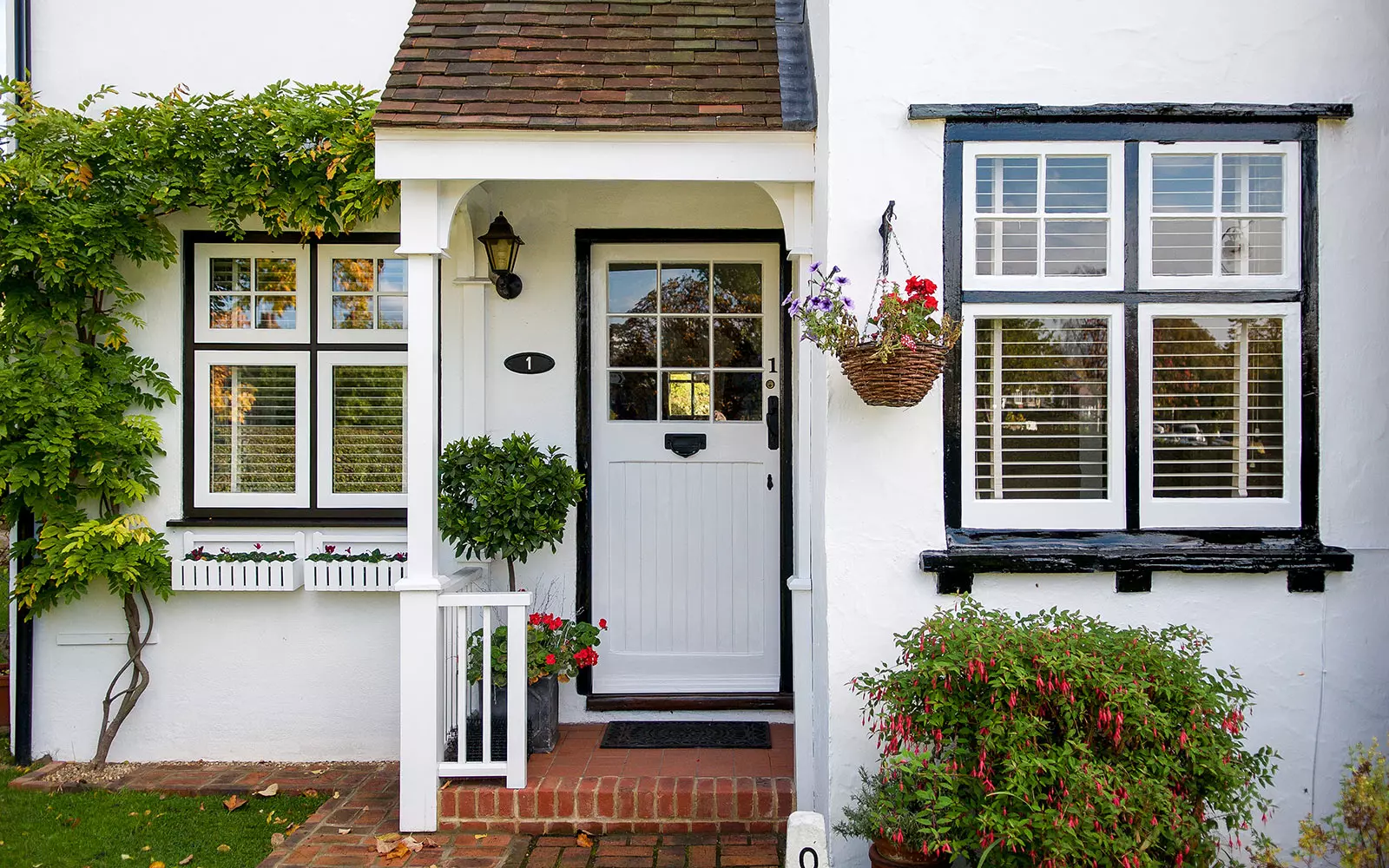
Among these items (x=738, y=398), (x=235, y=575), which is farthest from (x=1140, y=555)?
(x=235, y=575)

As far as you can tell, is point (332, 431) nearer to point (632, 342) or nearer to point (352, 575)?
point (352, 575)

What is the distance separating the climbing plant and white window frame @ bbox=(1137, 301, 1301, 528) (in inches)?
125

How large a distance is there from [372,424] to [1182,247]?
12.0 ft

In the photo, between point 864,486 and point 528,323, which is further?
point 528,323

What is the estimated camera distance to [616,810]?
359 centimetres

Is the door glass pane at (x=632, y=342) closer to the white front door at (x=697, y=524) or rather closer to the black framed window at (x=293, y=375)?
the white front door at (x=697, y=524)

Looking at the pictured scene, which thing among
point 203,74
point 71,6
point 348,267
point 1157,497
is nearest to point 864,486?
point 1157,497

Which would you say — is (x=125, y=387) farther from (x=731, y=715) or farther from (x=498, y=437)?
(x=731, y=715)

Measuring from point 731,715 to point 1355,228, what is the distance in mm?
3229

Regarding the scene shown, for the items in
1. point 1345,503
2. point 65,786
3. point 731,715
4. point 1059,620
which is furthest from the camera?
Result: point 731,715

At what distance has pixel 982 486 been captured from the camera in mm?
3293

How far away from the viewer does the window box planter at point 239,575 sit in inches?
170

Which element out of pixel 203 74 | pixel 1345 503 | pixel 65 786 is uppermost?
pixel 203 74

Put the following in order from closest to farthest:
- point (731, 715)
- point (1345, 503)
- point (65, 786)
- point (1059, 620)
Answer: point (1059, 620) < point (1345, 503) < point (65, 786) < point (731, 715)
